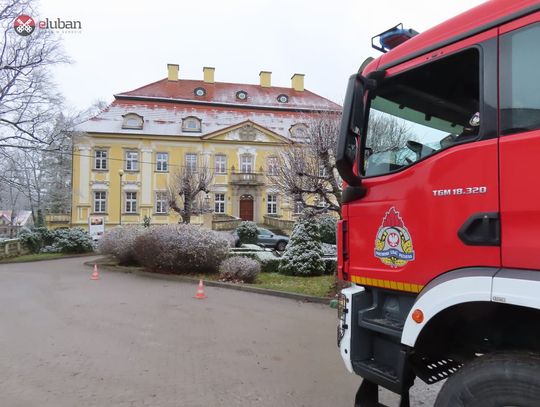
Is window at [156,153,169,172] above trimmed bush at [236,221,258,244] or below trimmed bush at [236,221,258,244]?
above

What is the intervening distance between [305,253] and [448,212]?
12631mm

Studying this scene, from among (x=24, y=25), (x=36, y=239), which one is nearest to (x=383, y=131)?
(x=24, y=25)

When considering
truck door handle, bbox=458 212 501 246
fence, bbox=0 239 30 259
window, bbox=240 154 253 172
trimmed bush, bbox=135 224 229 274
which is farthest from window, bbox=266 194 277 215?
truck door handle, bbox=458 212 501 246

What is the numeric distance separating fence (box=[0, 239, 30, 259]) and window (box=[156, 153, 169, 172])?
20.3 m

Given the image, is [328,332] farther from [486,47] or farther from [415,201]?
[486,47]

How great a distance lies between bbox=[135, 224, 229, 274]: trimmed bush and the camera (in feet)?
47.6

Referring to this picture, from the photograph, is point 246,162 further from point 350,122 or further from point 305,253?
point 350,122

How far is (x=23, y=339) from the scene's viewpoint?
712 cm

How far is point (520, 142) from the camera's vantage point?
2393 mm

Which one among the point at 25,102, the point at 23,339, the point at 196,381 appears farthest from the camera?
the point at 25,102

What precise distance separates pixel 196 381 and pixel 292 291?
21.7 ft

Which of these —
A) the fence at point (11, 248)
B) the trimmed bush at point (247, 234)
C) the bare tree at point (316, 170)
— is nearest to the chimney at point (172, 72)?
the fence at point (11, 248)

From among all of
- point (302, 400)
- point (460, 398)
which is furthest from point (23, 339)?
point (460, 398)

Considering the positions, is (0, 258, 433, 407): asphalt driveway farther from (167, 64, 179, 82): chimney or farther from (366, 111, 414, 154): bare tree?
(167, 64, 179, 82): chimney
